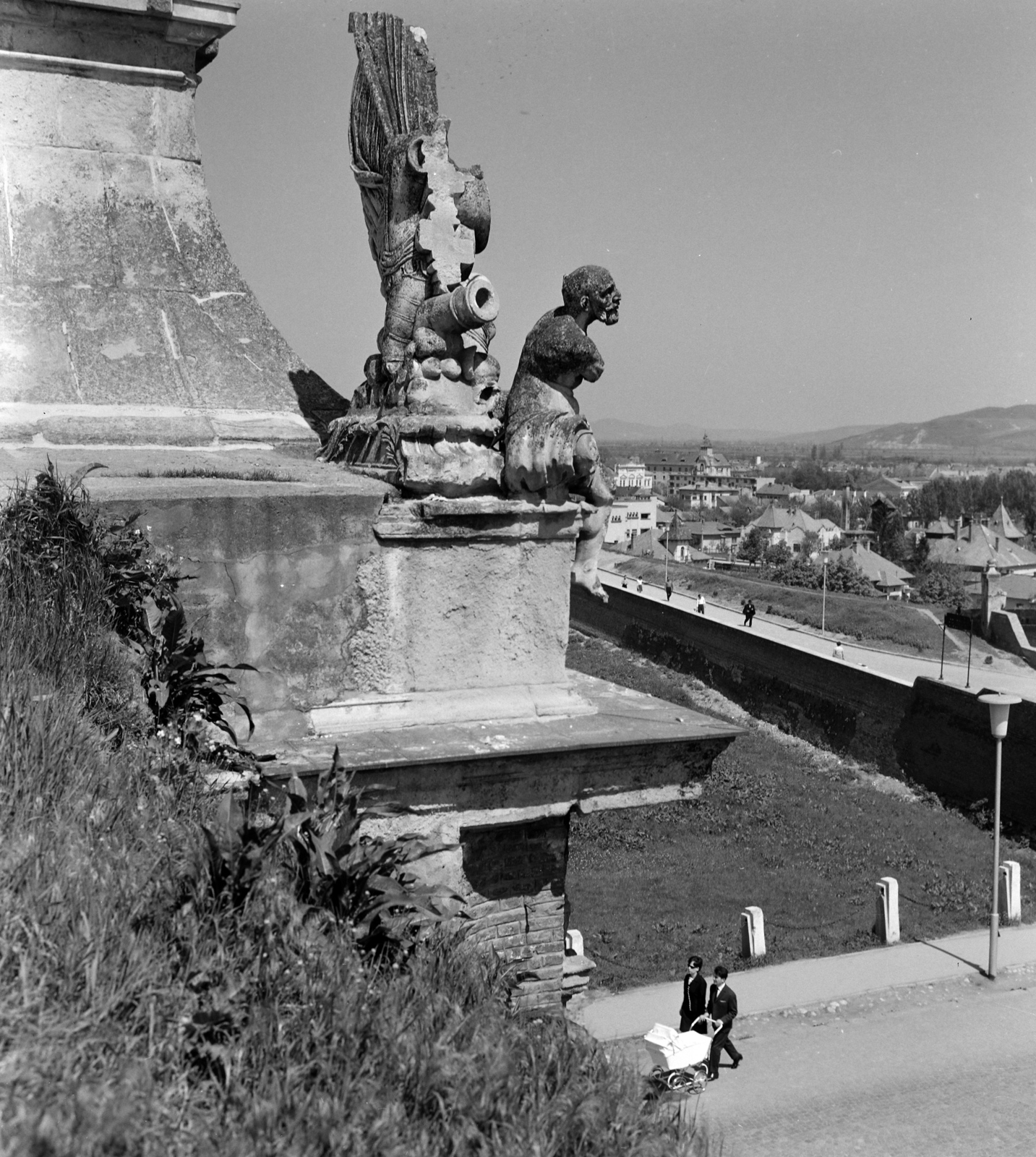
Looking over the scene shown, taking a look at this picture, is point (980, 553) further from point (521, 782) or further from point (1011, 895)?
point (521, 782)

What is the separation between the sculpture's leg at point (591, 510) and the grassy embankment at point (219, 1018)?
2588 mm

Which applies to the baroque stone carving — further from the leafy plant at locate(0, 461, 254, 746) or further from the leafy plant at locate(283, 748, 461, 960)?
the leafy plant at locate(283, 748, 461, 960)

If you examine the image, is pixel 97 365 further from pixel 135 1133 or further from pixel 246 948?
pixel 135 1133

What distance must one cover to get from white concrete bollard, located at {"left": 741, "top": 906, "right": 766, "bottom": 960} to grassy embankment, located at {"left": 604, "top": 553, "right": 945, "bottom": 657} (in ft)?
99.7

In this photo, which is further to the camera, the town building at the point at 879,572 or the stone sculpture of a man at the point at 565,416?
the town building at the point at 879,572

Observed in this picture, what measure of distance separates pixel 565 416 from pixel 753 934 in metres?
9.01

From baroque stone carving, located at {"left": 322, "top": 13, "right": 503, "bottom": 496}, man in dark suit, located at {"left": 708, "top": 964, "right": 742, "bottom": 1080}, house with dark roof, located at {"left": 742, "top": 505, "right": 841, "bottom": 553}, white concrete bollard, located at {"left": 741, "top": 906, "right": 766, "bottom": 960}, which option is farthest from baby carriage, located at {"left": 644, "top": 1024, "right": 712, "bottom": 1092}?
house with dark roof, located at {"left": 742, "top": 505, "right": 841, "bottom": 553}

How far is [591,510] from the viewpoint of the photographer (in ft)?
20.0

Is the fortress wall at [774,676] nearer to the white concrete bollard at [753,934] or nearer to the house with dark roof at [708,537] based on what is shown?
the white concrete bollard at [753,934]

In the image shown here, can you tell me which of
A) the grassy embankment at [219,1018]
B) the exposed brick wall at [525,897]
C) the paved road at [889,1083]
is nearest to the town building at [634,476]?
the paved road at [889,1083]

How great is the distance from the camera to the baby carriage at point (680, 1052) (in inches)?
348

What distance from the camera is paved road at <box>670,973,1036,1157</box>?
29.2 feet

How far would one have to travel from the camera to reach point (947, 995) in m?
12.4

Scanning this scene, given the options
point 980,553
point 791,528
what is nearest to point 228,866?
point 980,553
